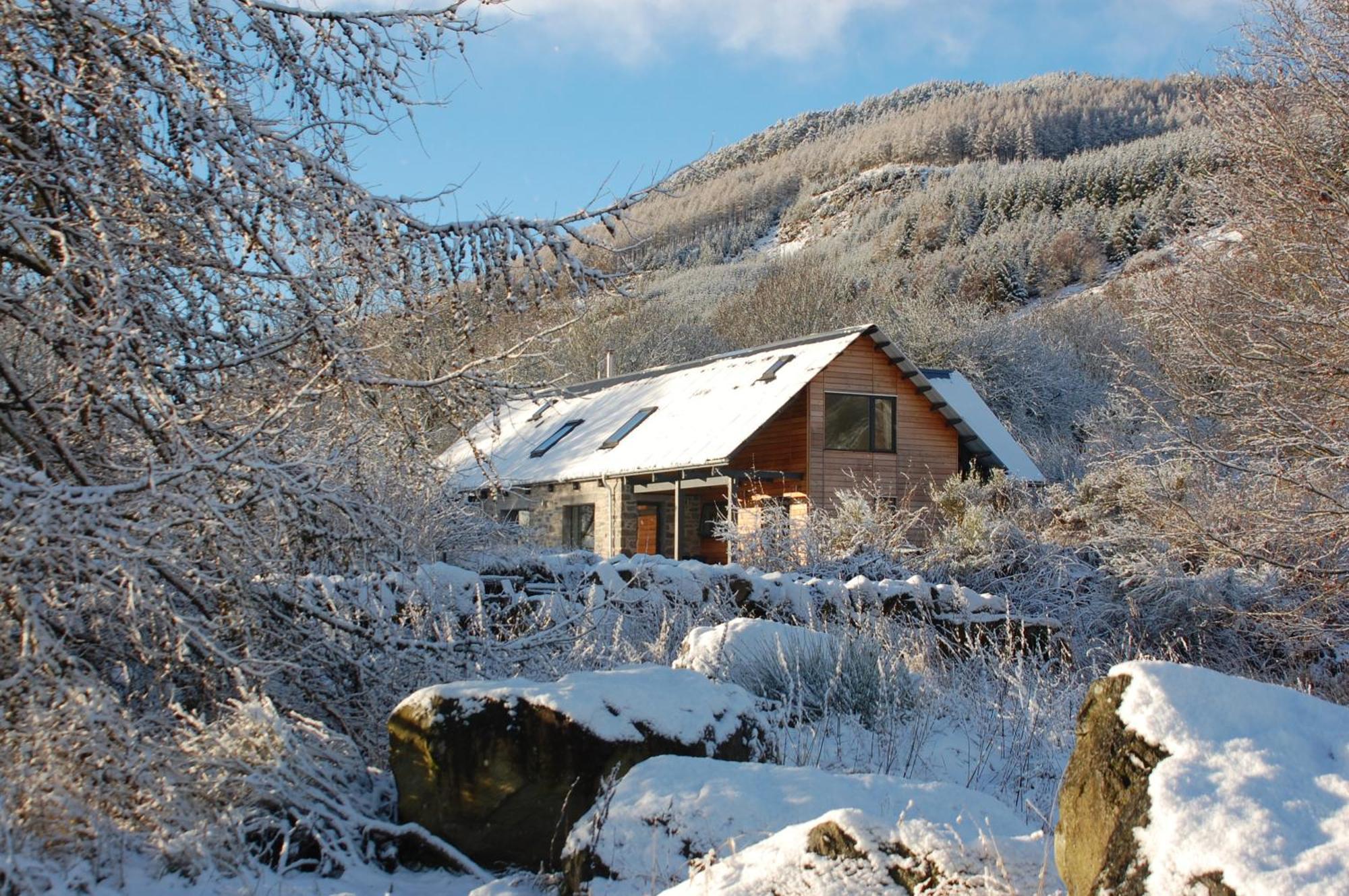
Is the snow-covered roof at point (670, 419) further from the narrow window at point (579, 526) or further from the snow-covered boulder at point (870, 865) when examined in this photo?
the snow-covered boulder at point (870, 865)

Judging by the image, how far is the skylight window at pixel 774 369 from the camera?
21.7m

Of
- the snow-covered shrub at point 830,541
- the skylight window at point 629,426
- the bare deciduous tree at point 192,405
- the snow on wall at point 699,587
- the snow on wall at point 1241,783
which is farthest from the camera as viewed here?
the skylight window at point 629,426

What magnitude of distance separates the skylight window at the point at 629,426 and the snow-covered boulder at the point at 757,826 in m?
A: 18.9

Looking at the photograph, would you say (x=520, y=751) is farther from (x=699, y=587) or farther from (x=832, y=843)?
(x=699, y=587)

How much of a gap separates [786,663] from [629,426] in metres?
17.0

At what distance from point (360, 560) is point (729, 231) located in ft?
286

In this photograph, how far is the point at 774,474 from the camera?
67.4 ft

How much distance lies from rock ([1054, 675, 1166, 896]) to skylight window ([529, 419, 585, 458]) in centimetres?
2250

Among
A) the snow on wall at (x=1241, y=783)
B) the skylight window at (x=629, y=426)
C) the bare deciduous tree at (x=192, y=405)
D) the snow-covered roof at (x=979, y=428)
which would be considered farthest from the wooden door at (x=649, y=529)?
the snow on wall at (x=1241, y=783)

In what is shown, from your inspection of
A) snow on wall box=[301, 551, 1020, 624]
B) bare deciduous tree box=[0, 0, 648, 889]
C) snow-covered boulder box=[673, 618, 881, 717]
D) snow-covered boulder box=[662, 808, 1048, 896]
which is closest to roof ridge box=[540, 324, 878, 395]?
snow on wall box=[301, 551, 1020, 624]

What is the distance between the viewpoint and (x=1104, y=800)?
2545 mm

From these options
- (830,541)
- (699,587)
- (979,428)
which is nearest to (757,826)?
(699,587)

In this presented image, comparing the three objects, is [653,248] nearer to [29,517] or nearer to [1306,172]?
[29,517]

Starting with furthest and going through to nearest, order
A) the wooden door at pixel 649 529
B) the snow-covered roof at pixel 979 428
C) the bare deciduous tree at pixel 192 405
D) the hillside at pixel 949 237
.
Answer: the hillside at pixel 949 237
the wooden door at pixel 649 529
the snow-covered roof at pixel 979 428
the bare deciduous tree at pixel 192 405
